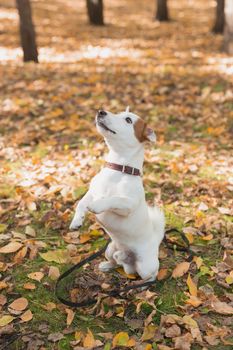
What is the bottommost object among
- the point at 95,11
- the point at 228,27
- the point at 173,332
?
the point at 173,332

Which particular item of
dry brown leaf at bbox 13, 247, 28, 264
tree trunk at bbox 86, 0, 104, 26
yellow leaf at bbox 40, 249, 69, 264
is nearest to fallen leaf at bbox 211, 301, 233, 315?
yellow leaf at bbox 40, 249, 69, 264

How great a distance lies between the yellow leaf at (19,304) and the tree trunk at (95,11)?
12.9 m

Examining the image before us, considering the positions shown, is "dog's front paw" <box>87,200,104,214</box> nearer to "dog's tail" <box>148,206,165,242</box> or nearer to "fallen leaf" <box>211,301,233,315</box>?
"dog's tail" <box>148,206,165,242</box>

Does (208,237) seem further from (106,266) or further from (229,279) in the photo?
(106,266)

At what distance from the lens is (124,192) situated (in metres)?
3.08

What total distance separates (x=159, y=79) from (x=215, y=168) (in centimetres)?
367

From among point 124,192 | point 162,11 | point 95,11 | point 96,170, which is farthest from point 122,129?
point 162,11

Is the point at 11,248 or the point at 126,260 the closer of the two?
the point at 126,260

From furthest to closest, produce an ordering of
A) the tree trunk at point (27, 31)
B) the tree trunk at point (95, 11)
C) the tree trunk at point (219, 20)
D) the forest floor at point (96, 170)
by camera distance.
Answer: the tree trunk at point (95, 11) < the tree trunk at point (219, 20) < the tree trunk at point (27, 31) < the forest floor at point (96, 170)

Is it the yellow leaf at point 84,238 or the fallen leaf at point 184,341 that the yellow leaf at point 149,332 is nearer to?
the fallen leaf at point 184,341

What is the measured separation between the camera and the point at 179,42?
1227 cm

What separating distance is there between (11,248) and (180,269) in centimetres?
145

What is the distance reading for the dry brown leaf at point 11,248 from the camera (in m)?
3.89

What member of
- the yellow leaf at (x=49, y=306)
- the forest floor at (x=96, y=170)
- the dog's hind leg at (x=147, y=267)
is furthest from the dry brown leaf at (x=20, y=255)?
the dog's hind leg at (x=147, y=267)
